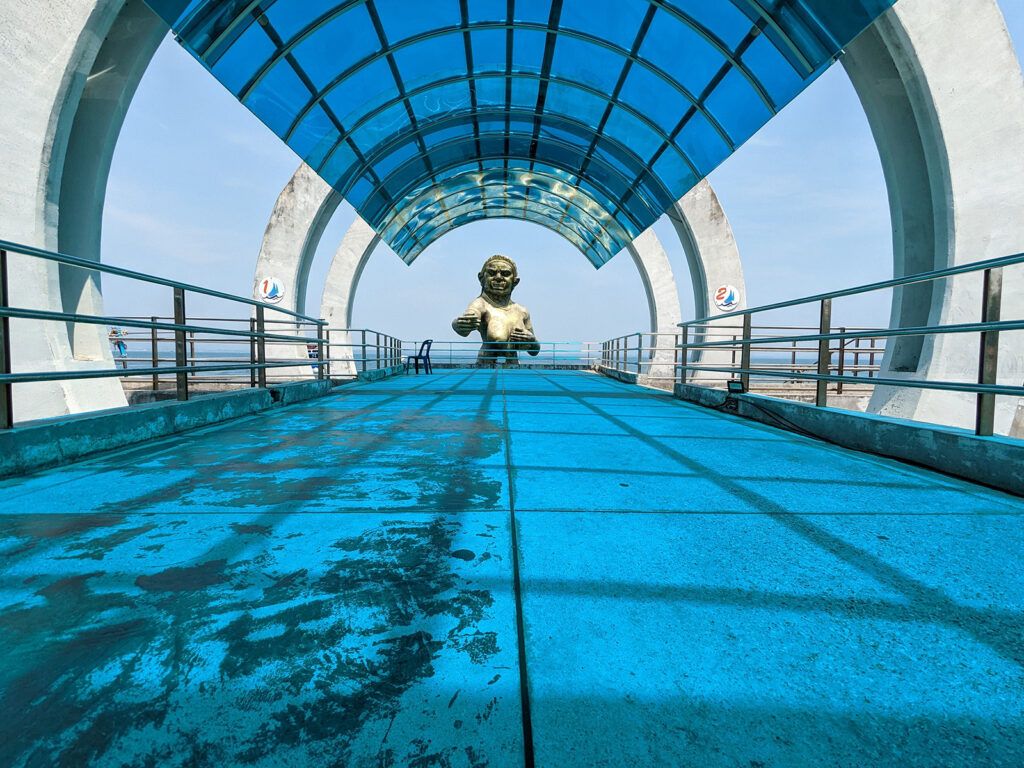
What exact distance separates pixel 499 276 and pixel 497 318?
1639 mm

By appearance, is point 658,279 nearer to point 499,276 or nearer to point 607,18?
point 499,276

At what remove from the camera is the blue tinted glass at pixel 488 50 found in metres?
8.32

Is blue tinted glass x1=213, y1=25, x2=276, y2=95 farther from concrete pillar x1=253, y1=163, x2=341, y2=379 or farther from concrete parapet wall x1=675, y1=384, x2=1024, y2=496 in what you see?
concrete parapet wall x1=675, y1=384, x2=1024, y2=496

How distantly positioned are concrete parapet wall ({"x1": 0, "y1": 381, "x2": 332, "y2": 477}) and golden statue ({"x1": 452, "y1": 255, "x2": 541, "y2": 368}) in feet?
47.8

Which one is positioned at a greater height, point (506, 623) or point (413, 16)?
point (413, 16)

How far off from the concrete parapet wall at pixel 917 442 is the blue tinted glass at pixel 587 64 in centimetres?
664

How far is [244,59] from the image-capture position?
20.5 ft

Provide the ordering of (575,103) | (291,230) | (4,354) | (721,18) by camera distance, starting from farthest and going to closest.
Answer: (291,230) → (575,103) → (721,18) → (4,354)

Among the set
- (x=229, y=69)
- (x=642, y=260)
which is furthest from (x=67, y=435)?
(x=642, y=260)

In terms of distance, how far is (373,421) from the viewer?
188 inches

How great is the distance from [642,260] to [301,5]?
12.5 m

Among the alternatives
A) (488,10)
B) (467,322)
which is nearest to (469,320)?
(467,322)

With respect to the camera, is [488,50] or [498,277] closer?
[488,50]

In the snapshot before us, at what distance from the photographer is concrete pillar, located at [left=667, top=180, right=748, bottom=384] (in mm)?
13508
